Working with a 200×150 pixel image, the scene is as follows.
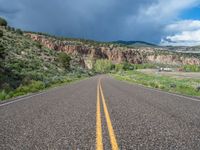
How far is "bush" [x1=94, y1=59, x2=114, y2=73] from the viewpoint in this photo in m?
184

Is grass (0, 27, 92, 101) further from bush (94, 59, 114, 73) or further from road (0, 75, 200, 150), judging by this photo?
bush (94, 59, 114, 73)

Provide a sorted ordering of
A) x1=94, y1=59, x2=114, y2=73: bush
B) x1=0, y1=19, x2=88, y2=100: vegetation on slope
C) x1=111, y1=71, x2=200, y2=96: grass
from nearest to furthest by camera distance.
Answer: x1=111, y1=71, x2=200, y2=96: grass
x1=0, y1=19, x2=88, y2=100: vegetation on slope
x1=94, y1=59, x2=114, y2=73: bush

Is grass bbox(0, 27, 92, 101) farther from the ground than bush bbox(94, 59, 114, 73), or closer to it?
farther from the ground

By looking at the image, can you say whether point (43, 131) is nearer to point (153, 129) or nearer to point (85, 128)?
point (85, 128)

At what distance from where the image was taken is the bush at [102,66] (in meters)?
184

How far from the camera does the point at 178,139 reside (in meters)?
5.53

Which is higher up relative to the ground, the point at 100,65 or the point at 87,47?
the point at 87,47

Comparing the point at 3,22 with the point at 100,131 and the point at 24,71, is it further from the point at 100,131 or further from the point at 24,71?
the point at 100,131

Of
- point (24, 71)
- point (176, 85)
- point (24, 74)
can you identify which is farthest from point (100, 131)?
point (24, 71)

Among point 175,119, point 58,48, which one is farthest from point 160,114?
point 58,48

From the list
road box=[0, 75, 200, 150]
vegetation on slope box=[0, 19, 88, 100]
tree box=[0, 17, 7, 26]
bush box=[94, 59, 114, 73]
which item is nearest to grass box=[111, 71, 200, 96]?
road box=[0, 75, 200, 150]

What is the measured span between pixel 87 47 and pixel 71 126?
190857mm

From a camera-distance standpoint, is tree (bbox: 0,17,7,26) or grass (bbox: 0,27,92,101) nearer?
grass (bbox: 0,27,92,101)

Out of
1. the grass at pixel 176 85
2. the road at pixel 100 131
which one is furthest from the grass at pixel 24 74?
the grass at pixel 176 85
